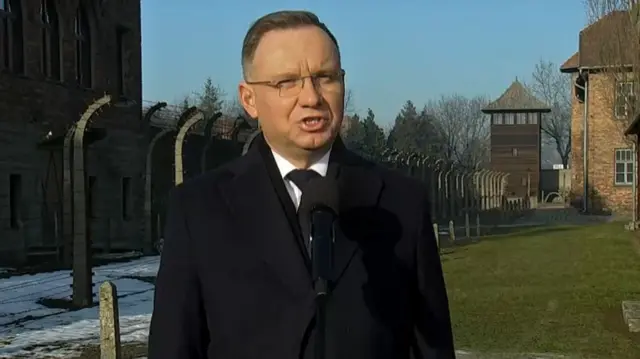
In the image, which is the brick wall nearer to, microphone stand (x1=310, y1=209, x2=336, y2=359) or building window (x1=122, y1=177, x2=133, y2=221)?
building window (x1=122, y1=177, x2=133, y2=221)

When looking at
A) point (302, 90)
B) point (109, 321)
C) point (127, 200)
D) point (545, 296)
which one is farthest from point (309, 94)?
point (127, 200)

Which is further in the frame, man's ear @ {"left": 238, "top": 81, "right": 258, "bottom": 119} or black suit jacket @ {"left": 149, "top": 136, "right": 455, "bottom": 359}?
man's ear @ {"left": 238, "top": 81, "right": 258, "bottom": 119}

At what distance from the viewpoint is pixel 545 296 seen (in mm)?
14742

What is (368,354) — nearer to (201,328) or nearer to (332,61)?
(201,328)

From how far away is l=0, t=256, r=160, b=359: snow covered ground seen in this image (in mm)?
10406

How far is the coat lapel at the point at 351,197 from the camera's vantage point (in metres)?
2.48

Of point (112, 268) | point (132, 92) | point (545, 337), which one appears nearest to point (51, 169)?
point (112, 268)

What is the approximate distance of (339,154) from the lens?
2.65 m

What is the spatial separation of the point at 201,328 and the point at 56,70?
2179 cm

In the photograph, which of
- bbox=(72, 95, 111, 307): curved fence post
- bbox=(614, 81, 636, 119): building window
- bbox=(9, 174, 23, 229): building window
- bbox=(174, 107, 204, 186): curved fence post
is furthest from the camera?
bbox=(614, 81, 636, 119): building window

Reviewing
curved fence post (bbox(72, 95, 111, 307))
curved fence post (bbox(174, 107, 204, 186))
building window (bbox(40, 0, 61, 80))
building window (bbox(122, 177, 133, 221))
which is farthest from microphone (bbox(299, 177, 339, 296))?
building window (bbox(122, 177, 133, 221))

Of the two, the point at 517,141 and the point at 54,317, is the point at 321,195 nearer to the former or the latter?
the point at 54,317

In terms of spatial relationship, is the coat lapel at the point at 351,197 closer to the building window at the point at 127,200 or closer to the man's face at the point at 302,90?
the man's face at the point at 302,90

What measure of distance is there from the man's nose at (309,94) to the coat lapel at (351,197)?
0.18 meters
